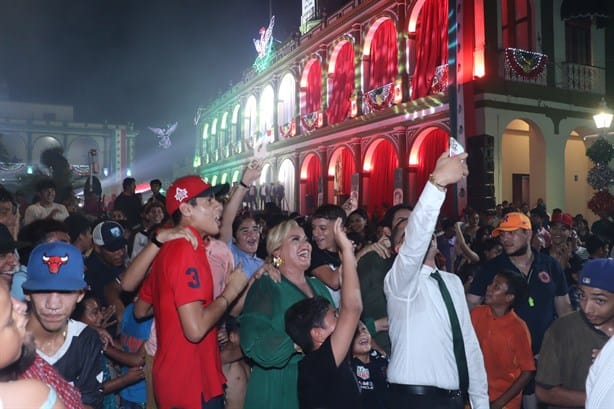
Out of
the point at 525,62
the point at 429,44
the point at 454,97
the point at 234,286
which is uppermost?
the point at 429,44

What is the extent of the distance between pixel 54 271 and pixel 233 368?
224 cm

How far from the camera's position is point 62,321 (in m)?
2.96

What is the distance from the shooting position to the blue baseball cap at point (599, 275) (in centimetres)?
328

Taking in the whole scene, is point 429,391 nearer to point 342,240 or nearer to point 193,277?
point 342,240

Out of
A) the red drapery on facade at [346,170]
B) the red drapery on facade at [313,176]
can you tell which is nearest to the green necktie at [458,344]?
the red drapery on facade at [346,170]

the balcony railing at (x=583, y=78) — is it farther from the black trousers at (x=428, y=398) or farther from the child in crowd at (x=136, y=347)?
the child in crowd at (x=136, y=347)

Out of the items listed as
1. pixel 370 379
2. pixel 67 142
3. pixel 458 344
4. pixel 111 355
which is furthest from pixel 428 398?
pixel 67 142

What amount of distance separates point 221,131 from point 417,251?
136 feet

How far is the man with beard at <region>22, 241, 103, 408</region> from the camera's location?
2.93 m

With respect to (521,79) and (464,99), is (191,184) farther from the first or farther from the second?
(521,79)

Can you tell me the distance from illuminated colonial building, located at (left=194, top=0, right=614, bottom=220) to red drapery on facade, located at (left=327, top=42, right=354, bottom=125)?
0.21 ft

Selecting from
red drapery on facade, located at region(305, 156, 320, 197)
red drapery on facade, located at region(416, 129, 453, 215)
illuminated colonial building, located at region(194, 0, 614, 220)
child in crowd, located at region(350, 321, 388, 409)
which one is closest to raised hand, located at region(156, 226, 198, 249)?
child in crowd, located at region(350, 321, 388, 409)

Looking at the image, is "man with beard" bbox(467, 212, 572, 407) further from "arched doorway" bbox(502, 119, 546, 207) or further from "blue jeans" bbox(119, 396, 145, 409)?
"arched doorway" bbox(502, 119, 546, 207)

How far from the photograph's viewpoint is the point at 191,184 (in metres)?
3.66
